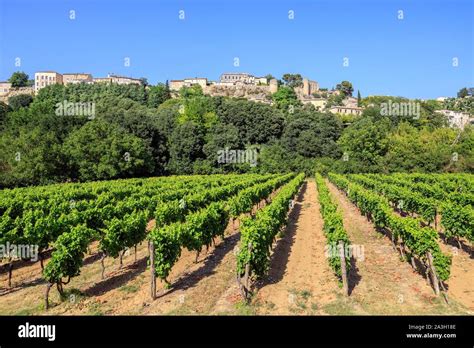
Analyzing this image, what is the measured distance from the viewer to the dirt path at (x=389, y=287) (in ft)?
37.6

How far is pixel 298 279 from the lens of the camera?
14.1 m

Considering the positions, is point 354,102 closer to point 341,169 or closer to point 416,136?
point 416,136

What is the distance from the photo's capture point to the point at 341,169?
69.0 m

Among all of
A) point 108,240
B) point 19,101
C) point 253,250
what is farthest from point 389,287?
point 19,101

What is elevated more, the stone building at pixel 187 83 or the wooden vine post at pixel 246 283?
the stone building at pixel 187 83

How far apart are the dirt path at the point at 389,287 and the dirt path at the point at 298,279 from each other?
0.99 m

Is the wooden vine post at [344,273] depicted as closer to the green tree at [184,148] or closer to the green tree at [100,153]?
the green tree at [100,153]

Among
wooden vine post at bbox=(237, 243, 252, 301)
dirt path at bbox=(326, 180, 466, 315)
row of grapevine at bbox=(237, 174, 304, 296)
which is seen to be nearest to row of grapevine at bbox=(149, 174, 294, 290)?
row of grapevine at bbox=(237, 174, 304, 296)

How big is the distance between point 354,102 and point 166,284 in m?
181

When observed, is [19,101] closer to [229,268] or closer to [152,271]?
[229,268]

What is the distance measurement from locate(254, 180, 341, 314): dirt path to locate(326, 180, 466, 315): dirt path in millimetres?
994

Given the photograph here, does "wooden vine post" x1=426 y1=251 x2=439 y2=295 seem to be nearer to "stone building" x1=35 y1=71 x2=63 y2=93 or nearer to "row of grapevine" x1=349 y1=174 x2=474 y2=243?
"row of grapevine" x1=349 y1=174 x2=474 y2=243

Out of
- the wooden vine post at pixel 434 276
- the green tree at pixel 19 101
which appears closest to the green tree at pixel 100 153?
the wooden vine post at pixel 434 276

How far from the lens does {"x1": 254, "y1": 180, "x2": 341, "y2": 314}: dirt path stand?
11.8 metres
